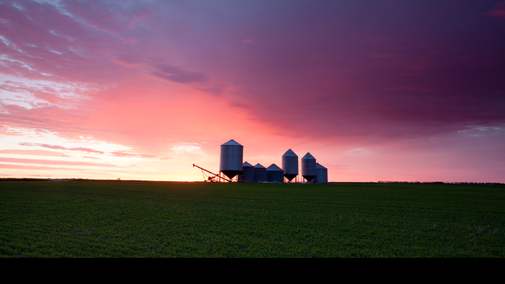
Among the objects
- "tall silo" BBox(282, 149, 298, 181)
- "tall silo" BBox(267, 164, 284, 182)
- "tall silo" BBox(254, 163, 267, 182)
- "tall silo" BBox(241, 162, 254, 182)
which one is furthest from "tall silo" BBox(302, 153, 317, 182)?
"tall silo" BBox(241, 162, 254, 182)

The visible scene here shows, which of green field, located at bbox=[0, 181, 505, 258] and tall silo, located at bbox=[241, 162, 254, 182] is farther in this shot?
tall silo, located at bbox=[241, 162, 254, 182]

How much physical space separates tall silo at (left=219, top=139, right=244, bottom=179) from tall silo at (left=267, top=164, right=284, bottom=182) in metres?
13.9

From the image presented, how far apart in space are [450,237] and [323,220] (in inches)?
220

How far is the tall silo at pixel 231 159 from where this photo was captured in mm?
58438

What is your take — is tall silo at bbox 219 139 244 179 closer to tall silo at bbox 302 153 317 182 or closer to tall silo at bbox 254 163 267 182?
tall silo at bbox 254 163 267 182

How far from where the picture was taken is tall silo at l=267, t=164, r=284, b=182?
2776 inches

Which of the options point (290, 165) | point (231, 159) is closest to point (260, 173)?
point (290, 165)

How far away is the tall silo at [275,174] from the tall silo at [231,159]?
1392cm

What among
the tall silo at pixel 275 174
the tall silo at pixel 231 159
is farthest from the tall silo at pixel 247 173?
the tall silo at pixel 231 159

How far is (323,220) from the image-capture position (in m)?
15.2

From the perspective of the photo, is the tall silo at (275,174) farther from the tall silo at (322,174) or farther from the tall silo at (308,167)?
the tall silo at (322,174)

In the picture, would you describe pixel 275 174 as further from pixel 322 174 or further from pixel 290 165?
pixel 322 174

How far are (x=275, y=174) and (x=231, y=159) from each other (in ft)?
55.4
